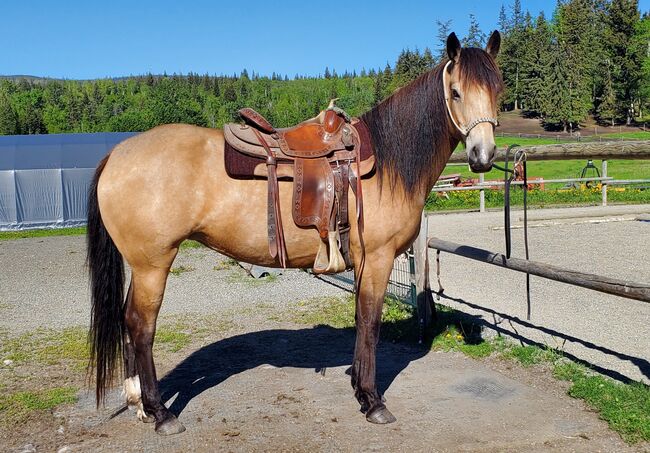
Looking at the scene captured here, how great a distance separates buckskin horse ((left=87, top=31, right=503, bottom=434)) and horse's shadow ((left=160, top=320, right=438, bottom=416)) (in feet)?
2.02

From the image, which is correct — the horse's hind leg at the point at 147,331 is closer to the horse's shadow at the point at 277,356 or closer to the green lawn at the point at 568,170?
the horse's shadow at the point at 277,356

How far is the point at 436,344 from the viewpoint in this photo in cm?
525

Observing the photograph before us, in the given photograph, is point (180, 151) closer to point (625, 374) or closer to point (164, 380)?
point (164, 380)

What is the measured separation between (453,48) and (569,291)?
→ 16.1 feet

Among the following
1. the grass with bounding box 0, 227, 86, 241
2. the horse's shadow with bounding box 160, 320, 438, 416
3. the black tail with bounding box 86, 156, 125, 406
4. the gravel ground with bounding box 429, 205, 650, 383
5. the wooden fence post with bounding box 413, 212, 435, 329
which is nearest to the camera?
the black tail with bounding box 86, 156, 125, 406

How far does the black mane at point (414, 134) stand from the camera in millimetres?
3650

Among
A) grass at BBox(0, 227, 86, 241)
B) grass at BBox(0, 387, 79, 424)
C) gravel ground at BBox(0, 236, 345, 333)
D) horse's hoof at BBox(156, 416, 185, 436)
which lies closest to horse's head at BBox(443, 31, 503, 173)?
horse's hoof at BBox(156, 416, 185, 436)

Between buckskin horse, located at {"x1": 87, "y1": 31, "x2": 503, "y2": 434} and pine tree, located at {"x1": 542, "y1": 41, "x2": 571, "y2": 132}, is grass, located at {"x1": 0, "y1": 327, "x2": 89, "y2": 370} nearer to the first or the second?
buckskin horse, located at {"x1": 87, "y1": 31, "x2": 503, "y2": 434}

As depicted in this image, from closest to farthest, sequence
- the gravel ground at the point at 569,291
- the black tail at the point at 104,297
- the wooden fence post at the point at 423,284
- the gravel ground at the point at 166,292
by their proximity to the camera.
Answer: the black tail at the point at 104,297 → the gravel ground at the point at 569,291 → the wooden fence post at the point at 423,284 → the gravel ground at the point at 166,292

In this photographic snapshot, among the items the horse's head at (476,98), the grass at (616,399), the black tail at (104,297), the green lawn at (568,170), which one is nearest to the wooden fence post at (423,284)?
the grass at (616,399)

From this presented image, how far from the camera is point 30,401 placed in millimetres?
4117

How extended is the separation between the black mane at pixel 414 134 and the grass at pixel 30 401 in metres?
2.85

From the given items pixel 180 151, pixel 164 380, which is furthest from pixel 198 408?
pixel 180 151

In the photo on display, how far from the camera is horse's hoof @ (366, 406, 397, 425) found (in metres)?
3.61
